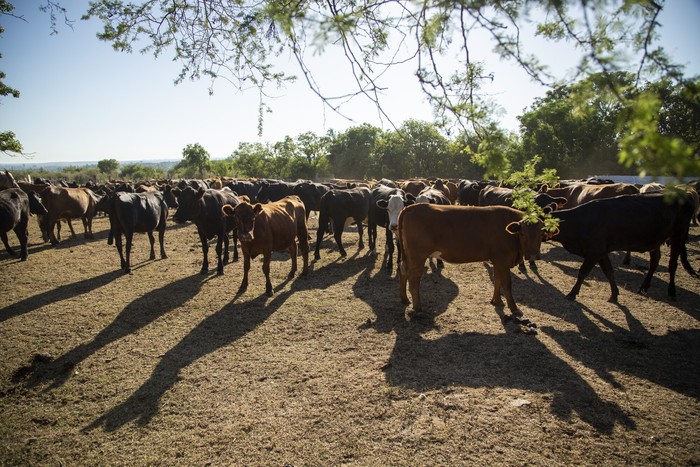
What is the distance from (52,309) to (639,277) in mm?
13490

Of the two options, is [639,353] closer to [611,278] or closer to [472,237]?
[611,278]

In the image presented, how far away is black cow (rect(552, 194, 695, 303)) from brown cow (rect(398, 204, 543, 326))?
1.47 m

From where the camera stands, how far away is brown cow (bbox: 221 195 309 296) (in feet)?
24.2

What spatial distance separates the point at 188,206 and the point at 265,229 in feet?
11.5

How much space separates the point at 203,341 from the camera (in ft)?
19.0

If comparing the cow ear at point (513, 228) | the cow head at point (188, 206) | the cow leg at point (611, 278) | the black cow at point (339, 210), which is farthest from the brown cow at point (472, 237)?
the cow head at point (188, 206)

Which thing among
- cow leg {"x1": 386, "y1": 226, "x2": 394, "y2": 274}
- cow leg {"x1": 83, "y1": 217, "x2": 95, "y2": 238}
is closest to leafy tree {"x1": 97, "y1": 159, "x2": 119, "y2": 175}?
cow leg {"x1": 83, "y1": 217, "x2": 95, "y2": 238}

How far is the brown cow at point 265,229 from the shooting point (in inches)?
291

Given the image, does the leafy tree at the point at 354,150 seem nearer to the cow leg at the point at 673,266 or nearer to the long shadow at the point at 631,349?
the cow leg at the point at 673,266

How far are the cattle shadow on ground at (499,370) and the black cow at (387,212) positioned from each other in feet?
9.83

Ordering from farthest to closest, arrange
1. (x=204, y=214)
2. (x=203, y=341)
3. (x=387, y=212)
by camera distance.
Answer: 1. (x=387, y=212)
2. (x=204, y=214)
3. (x=203, y=341)

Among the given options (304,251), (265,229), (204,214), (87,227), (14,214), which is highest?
(204,214)

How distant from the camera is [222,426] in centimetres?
380

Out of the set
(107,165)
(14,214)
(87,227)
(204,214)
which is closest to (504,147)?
(204,214)
